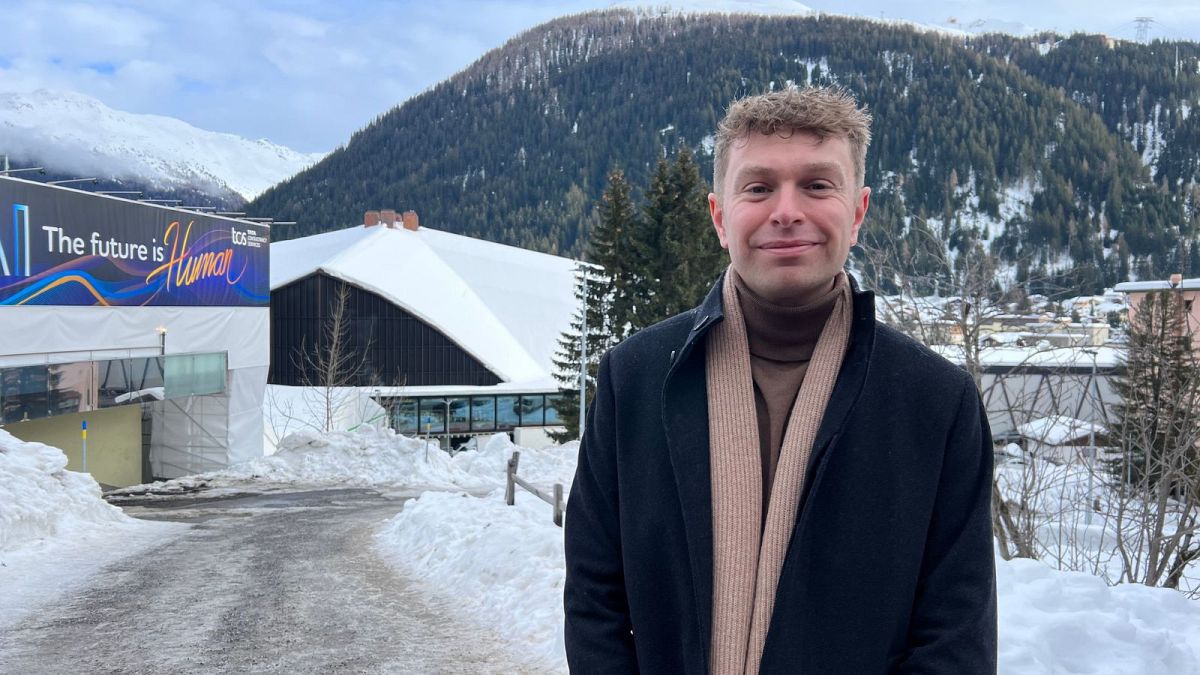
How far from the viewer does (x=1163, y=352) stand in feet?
38.9

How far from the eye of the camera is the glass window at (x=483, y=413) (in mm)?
46969

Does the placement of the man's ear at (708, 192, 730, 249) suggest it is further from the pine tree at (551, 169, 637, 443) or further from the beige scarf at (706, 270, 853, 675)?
the pine tree at (551, 169, 637, 443)

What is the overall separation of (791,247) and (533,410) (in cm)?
4556

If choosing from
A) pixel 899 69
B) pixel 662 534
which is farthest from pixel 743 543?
pixel 899 69

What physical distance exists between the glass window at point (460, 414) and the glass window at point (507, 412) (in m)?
1.43

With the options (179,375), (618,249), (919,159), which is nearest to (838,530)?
(179,375)

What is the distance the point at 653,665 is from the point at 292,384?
54444 millimetres

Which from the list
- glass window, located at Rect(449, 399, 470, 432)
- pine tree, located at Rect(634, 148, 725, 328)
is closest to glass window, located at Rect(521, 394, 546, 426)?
glass window, located at Rect(449, 399, 470, 432)

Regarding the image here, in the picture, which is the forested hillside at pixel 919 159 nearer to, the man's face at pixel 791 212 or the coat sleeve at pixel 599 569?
the coat sleeve at pixel 599 569

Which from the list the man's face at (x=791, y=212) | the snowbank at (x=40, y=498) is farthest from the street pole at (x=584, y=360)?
the man's face at (x=791, y=212)

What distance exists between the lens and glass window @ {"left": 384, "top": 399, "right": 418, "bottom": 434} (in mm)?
46062

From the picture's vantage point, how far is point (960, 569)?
2281 millimetres

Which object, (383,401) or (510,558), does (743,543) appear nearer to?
(510,558)

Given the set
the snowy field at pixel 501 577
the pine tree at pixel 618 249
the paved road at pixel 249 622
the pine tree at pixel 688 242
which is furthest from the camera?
the pine tree at pixel 618 249
